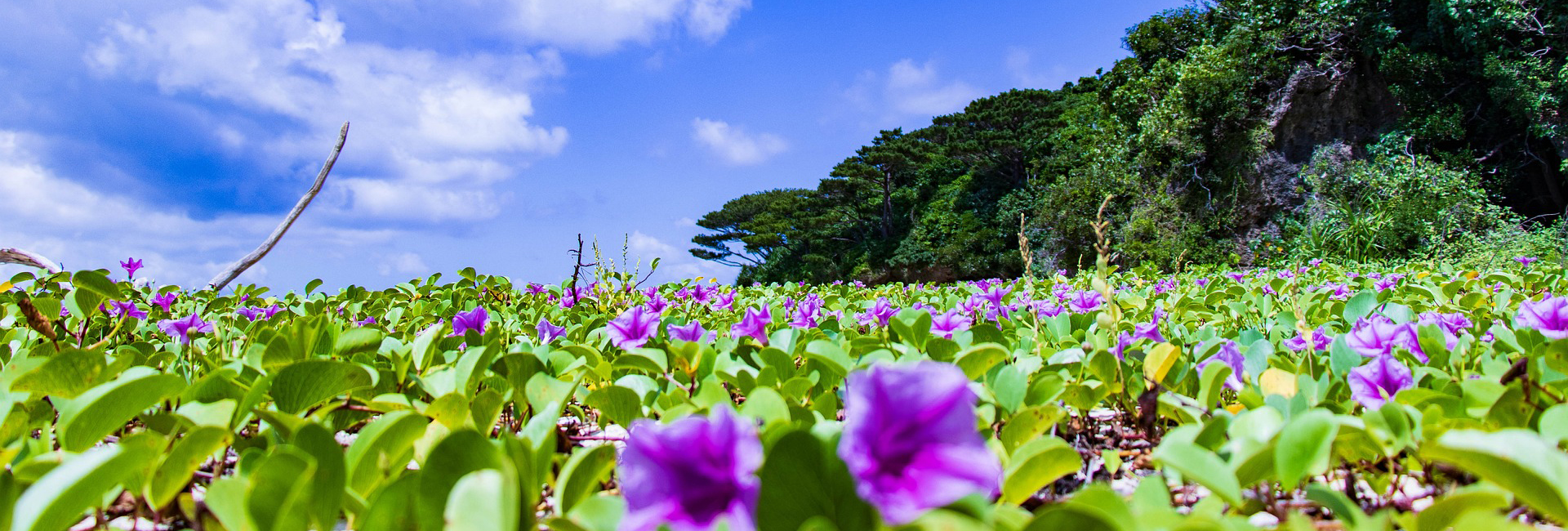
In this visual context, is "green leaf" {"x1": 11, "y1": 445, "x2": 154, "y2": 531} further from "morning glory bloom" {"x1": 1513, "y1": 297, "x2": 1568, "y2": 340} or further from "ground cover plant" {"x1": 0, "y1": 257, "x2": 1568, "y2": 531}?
"morning glory bloom" {"x1": 1513, "y1": 297, "x2": 1568, "y2": 340}

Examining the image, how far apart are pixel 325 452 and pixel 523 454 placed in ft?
0.60

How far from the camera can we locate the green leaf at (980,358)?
3.56 ft

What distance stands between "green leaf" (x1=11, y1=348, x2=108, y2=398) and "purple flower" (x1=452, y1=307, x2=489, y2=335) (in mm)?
718

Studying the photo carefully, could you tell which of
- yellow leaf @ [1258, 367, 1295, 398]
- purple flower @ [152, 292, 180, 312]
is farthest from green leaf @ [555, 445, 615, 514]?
purple flower @ [152, 292, 180, 312]

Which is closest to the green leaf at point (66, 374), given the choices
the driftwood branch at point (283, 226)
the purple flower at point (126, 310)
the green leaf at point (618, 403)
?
the green leaf at point (618, 403)

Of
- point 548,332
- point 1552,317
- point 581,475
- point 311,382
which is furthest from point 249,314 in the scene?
point 1552,317

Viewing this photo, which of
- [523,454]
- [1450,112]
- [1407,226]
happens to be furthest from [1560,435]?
[1450,112]

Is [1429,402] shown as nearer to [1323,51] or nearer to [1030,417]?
[1030,417]

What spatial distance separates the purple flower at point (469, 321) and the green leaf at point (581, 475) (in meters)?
1.18

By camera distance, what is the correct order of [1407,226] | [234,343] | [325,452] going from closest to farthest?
[325,452] < [234,343] < [1407,226]

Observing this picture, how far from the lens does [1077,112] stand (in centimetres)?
2414

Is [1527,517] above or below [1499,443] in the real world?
below

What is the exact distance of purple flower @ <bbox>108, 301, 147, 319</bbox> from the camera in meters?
2.27

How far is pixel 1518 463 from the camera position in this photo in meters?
0.57
